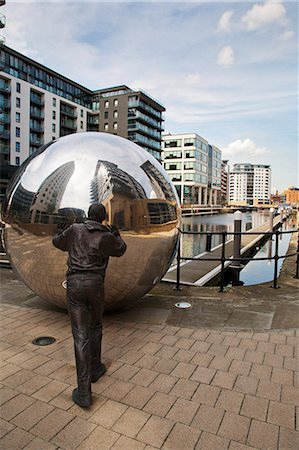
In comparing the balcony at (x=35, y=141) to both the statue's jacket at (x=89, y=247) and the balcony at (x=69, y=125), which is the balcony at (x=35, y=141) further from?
the statue's jacket at (x=89, y=247)

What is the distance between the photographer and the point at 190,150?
107 metres

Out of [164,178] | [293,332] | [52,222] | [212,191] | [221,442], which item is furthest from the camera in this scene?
[212,191]

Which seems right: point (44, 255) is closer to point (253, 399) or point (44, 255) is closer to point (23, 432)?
point (23, 432)

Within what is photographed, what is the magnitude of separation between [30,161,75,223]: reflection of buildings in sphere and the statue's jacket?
1231 millimetres

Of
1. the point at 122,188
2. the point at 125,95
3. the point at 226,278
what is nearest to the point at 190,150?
the point at 125,95

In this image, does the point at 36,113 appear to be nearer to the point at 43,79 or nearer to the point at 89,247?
the point at 43,79

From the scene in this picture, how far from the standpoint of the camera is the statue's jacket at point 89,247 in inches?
130

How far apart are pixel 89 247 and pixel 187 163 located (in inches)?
4195

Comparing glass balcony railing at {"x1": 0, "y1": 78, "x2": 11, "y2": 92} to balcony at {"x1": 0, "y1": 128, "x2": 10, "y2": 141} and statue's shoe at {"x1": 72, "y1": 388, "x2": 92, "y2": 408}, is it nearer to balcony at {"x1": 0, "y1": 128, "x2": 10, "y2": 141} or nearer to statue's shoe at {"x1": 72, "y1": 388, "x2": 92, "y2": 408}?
balcony at {"x1": 0, "y1": 128, "x2": 10, "y2": 141}

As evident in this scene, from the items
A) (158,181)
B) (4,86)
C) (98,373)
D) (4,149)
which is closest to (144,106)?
(4,86)

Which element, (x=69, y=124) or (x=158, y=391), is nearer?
(x=158, y=391)

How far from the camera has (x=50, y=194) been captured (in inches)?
179

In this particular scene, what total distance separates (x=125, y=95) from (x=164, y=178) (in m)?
86.1

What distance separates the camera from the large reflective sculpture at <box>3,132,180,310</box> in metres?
4.50
